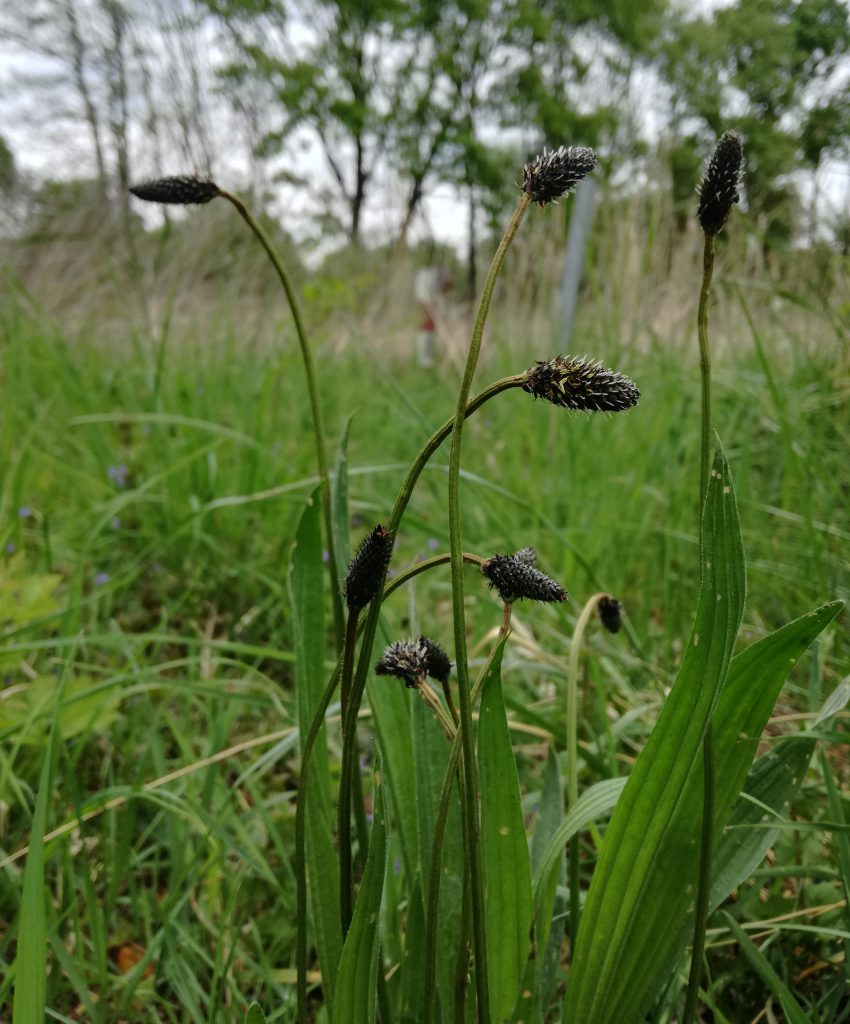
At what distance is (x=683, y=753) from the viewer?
54 cm

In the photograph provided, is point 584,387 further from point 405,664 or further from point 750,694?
point 750,694

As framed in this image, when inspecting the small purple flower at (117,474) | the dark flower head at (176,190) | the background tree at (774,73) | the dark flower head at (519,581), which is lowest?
the small purple flower at (117,474)

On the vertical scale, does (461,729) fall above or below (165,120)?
below

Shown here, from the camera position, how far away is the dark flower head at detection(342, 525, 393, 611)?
443mm

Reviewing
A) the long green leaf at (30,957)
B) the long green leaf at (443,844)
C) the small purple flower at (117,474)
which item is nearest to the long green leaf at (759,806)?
the long green leaf at (443,844)

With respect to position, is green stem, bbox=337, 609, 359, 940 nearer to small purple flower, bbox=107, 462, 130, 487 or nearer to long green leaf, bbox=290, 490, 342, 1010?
long green leaf, bbox=290, 490, 342, 1010

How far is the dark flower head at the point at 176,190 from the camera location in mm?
663

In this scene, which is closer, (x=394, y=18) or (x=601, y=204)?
(x=601, y=204)

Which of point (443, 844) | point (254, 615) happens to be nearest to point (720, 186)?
point (443, 844)

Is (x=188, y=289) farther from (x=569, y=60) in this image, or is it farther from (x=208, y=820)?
(x=569, y=60)

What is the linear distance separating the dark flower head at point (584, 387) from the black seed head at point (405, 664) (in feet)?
0.64

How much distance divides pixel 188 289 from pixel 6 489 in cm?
305

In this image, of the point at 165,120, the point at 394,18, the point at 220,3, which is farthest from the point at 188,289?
the point at 394,18

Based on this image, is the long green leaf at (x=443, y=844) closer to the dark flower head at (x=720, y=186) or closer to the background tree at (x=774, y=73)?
the dark flower head at (x=720, y=186)
